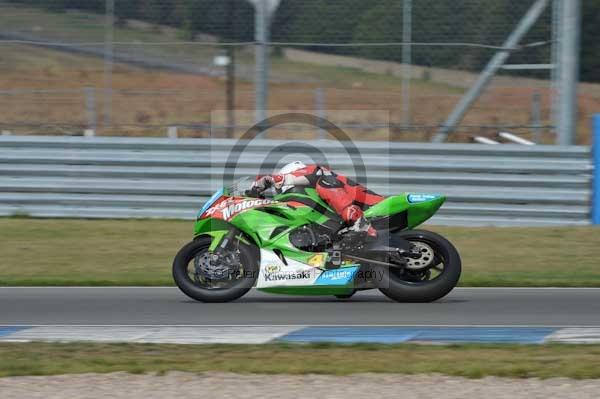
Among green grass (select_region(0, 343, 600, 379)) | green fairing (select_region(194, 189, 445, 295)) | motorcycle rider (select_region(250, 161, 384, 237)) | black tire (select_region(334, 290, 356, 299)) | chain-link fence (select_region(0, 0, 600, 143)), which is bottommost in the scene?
green grass (select_region(0, 343, 600, 379))

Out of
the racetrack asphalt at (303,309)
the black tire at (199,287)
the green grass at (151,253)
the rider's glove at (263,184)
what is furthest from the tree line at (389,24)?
the black tire at (199,287)

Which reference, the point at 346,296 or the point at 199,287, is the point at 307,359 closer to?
the point at 199,287

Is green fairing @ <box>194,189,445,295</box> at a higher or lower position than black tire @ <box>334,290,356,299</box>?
higher

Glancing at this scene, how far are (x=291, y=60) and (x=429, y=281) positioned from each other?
5.84 metres

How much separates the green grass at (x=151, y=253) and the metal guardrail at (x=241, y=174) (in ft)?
0.77

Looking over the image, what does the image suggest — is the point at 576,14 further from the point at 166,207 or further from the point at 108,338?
the point at 108,338

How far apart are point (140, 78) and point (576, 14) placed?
604cm

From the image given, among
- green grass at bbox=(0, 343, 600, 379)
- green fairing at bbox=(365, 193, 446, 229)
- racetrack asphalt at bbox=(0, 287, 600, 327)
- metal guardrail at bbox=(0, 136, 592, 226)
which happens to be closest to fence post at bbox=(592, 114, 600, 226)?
metal guardrail at bbox=(0, 136, 592, 226)

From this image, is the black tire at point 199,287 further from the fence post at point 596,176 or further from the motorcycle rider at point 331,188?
the fence post at point 596,176

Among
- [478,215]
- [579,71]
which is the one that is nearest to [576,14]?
[579,71]

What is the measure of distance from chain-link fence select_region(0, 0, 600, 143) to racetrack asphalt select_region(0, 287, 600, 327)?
433cm

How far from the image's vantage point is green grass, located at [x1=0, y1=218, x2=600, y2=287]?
11227mm

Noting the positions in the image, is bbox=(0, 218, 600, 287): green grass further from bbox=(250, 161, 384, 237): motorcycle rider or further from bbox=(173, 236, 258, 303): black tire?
A: bbox=(250, 161, 384, 237): motorcycle rider

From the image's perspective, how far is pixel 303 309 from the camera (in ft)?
30.8
